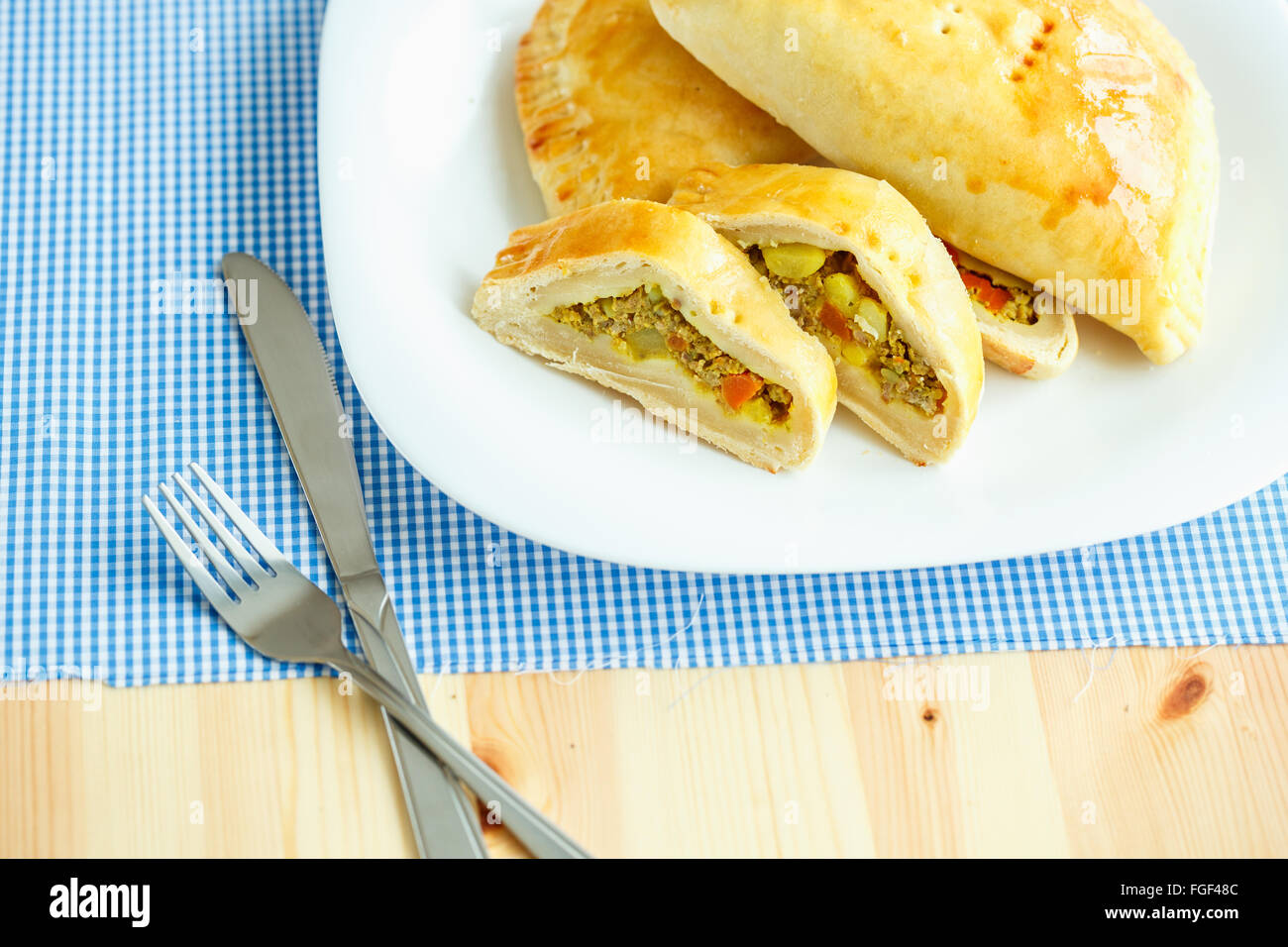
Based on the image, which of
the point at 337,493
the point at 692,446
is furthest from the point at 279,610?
the point at 692,446

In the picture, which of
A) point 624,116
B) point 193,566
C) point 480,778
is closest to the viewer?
point 480,778

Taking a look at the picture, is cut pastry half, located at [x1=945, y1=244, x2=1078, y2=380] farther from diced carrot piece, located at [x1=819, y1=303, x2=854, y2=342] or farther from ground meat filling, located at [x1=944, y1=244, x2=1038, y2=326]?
diced carrot piece, located at [x1=819, y1=303, x2=854, y2=342]

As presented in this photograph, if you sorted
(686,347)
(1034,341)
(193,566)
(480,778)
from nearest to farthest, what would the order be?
(480,778) → (193,566) → (686,347) → (1034,341)

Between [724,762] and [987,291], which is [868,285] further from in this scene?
[724,762]

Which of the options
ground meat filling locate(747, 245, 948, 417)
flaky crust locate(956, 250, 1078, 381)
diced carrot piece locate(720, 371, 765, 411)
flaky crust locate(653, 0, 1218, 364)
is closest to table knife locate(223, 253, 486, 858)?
diced carrot piece locate(720, 371, 765, 411)

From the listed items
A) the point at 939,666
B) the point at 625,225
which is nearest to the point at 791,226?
the point at 625,225

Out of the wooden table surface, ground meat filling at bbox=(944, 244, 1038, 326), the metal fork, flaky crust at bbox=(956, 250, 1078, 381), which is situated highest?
ground meat filling at bbox=(944, 244, 1038, 326)

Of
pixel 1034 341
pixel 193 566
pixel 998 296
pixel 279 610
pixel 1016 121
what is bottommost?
pixel 279 610
